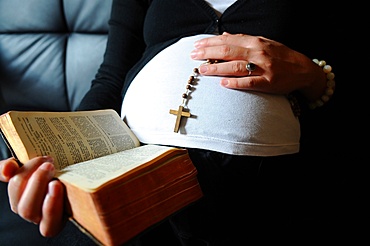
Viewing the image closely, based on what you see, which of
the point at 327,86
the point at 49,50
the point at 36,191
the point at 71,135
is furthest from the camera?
the point at 49,50

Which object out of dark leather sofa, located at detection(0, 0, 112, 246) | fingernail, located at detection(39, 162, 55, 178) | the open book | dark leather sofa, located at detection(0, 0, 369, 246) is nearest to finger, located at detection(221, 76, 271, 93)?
the open book

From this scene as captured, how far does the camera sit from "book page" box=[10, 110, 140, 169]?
469mm

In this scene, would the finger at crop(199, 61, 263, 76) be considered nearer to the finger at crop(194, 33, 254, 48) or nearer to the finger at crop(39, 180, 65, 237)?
the finger at crop(194, 33, 254, 48)

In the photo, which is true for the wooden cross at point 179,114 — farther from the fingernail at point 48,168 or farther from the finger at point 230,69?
the fingernail at point 48,168

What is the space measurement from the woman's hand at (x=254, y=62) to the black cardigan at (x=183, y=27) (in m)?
0.08

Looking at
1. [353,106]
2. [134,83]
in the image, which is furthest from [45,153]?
[353,106]

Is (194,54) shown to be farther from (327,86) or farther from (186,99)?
(327,86)

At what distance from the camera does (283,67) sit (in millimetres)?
552

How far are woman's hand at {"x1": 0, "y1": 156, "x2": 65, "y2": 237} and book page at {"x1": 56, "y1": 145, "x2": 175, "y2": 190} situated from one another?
2 centimetres

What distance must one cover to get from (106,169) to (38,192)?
0.08 meters

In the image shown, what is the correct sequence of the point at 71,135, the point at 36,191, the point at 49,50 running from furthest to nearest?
the point at 49,50, the point at 71,135, the point at 36,191

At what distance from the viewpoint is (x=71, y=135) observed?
0.51 meters

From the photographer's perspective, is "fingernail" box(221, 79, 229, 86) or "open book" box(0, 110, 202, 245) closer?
"open book" box(0, 110, 202, 245)

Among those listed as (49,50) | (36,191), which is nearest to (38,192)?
(36,191)
